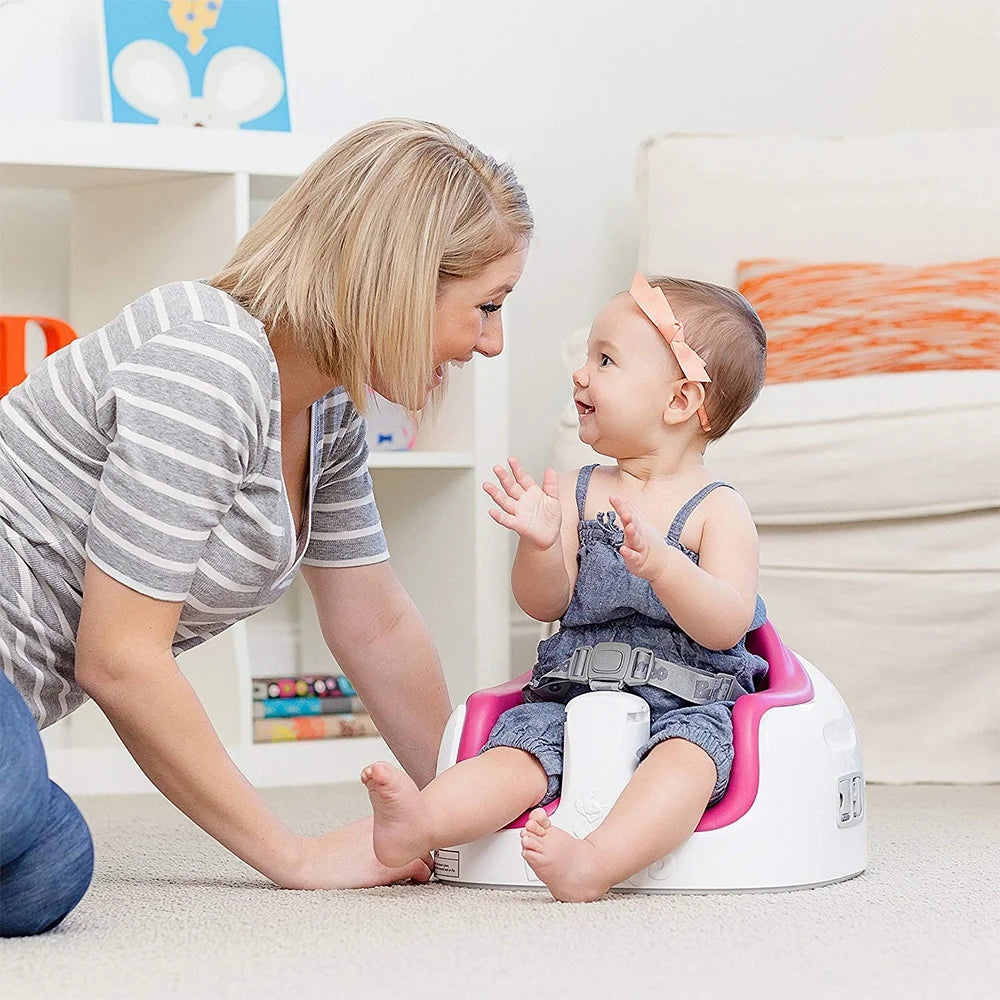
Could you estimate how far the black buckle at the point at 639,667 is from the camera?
110cm

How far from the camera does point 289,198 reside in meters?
1.07

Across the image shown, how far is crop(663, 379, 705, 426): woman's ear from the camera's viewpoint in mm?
1189

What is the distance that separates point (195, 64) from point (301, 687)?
0.82 metres

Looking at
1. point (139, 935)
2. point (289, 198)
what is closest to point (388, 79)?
point (289, 198)

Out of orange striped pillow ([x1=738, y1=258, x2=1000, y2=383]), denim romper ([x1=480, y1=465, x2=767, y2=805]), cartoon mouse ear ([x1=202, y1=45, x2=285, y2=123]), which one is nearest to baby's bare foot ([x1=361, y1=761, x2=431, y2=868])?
denim romper ([x1=480, y1=465, x2=767, y2=805])

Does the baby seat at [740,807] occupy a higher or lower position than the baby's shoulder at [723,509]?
lower

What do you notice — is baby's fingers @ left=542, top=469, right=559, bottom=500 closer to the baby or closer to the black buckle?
the baby

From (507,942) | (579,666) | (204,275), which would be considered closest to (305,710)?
(204,275)

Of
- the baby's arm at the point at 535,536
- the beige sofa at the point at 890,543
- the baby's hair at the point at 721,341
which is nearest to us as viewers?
the baby's arm at the point at 535,536

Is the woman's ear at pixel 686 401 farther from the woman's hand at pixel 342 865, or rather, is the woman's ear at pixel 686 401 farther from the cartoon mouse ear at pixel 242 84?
the cartoon mouse ear at pixel 242 84

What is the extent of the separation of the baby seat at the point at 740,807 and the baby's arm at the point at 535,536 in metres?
0.10

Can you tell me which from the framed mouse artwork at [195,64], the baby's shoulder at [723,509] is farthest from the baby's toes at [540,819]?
the framed mouse artwork at [195,64]

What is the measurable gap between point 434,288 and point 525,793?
0.37m

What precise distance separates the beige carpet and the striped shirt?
0.70 feet
